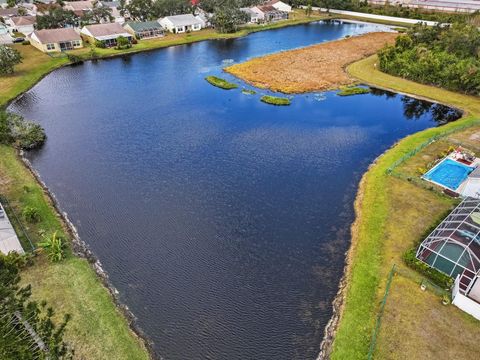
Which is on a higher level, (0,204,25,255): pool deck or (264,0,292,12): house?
(264,0,292,12): house

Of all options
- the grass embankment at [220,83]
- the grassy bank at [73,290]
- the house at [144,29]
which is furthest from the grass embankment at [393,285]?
the house at [144,29]

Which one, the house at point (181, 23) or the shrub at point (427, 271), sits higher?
the house at point (181, 23)

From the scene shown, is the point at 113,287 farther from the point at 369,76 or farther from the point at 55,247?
the point at 369,76

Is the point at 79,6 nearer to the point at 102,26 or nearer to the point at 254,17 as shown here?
the point at 102,26

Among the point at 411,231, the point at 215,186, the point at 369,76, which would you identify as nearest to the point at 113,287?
the point at 215,186

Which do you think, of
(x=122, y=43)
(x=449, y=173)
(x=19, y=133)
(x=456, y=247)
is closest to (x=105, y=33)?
(x=122, y=43)

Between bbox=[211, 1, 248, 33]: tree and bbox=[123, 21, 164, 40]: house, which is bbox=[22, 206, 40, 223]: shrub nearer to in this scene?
bbox=[123, 21, 164, 40]: house

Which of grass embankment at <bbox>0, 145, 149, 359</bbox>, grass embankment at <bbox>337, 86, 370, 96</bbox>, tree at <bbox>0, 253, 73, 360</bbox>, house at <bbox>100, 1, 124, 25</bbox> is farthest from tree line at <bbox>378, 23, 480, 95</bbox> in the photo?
house at <bbox>100, 1, 124, 25</bbox>

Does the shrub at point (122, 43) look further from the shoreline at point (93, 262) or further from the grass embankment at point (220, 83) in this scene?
the shoreline at point (93, 262)
